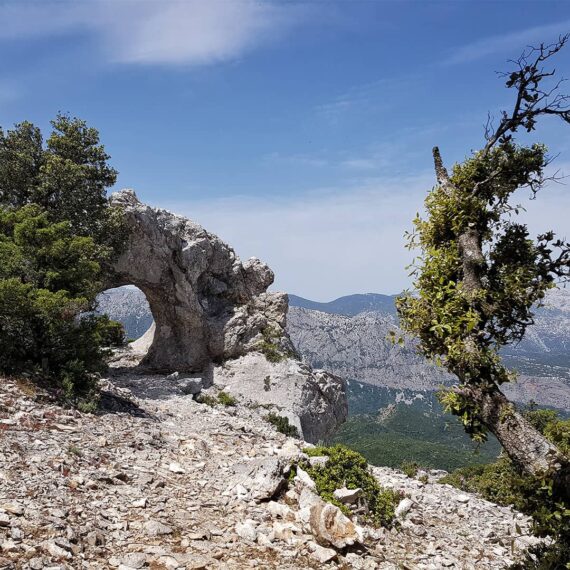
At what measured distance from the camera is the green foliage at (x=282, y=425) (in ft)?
87.5

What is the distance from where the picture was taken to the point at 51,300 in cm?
1725

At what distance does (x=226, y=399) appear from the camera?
2911cm

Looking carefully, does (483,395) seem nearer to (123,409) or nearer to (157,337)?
(123,409)

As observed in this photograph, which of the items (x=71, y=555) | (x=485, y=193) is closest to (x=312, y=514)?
(x=71, y=555)

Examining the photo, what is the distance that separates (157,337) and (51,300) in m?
21.1

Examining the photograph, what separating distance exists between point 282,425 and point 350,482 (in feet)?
44.2

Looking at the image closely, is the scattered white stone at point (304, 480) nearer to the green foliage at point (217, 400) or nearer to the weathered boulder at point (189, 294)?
the green foliage at point (217, 400)

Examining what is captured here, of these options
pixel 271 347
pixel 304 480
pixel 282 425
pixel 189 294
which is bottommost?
pixel 282 425

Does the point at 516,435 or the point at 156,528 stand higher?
the point at 516,435

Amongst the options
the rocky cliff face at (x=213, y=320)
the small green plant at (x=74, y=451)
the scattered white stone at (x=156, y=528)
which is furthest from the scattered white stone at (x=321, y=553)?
the rocky cliff face at (x=213, y=320)

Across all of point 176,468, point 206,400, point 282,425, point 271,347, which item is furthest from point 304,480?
point 271,347

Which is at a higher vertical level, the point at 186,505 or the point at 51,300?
the point at 51,300

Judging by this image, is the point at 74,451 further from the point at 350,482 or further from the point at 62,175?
the point at 62,175

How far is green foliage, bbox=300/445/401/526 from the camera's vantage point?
13.1 m
